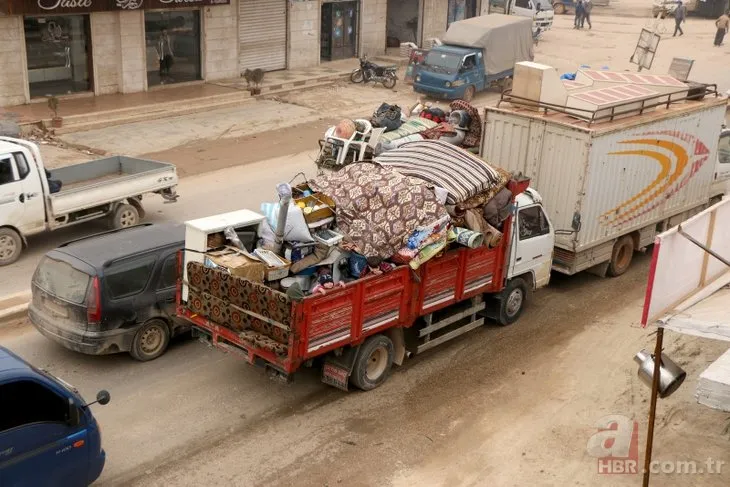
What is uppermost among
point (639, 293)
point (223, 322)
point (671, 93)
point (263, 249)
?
point (671, 93)

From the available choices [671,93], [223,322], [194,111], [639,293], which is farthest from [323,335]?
[194,111]

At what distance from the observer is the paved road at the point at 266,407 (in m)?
9.61

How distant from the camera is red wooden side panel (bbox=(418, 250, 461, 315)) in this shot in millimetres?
11297

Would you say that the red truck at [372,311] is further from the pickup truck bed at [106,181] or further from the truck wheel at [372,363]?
the pickup truck bed at [106,181]

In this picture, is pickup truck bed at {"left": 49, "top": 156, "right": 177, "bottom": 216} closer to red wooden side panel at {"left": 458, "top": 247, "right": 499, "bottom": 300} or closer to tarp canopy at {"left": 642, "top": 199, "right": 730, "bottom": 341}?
red wooden side panel at {"left": 458, "top": 247, "right": 499, "bottom": 300}

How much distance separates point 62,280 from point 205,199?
7140 millimetres

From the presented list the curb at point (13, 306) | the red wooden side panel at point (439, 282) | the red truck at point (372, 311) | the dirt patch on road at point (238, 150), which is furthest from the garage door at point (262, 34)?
the red wooden side panel at point (439, 282)

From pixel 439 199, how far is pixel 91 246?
14.6ft

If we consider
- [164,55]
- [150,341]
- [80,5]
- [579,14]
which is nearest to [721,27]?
[579,14]

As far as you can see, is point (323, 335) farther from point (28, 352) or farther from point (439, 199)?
point (28, 352)

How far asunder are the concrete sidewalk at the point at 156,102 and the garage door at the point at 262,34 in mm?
556

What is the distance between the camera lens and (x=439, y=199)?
1145cm

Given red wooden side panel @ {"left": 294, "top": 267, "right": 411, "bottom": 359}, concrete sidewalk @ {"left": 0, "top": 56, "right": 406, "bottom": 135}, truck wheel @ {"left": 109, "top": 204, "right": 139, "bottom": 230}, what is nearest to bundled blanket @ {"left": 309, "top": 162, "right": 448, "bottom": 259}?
red wooden side panel @ {"left": 294, "top": 267, "right": 411, "bottom": 359}

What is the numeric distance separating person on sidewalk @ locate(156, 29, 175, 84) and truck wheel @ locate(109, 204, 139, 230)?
12.4 m
